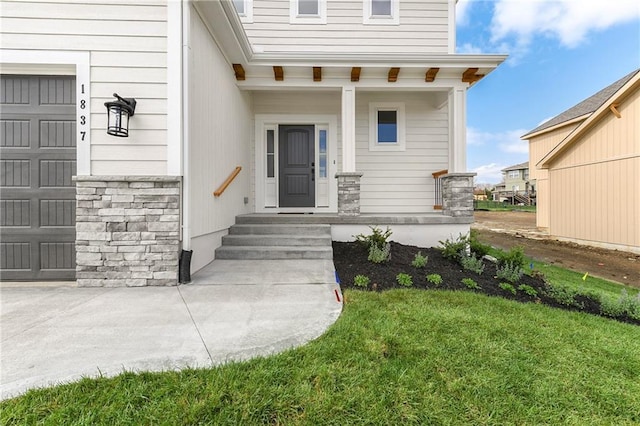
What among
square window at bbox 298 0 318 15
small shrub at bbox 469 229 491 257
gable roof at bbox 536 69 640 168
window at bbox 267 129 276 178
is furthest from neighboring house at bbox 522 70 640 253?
window at bbox 267 129 276 178

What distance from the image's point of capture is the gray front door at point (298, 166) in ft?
21.5

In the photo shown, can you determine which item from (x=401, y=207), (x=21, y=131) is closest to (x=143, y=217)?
(x=21, y=131)

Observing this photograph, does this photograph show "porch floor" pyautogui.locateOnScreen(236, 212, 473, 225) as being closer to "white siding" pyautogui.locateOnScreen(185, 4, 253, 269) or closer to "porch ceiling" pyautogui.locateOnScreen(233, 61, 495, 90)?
"white siding" pyautogui.locateOnScreen(185, 4, 253, 269)

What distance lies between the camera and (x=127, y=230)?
10.8ft

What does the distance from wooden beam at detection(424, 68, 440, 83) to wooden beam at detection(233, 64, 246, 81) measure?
3.42 metres

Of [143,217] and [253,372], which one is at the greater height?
[143,217]

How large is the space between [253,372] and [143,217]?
2473 mm

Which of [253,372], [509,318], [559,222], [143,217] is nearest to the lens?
[253,372]

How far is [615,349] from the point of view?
2.19m

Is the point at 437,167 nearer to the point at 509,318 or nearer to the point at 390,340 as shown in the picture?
the point at 509,318

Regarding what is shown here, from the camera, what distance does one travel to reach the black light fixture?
10.2 ft

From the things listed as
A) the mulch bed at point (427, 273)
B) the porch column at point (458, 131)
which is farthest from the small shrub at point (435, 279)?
the porch column at point (458, 131)

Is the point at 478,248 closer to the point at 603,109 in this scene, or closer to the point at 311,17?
the point at 311,17

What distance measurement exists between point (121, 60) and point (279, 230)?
10.0 feet
